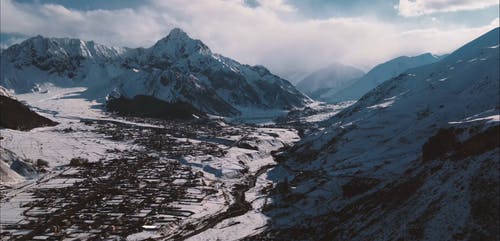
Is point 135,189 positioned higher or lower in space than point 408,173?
lower

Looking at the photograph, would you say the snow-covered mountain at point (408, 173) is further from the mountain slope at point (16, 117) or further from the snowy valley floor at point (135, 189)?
the mountain slope at point (16, 117)

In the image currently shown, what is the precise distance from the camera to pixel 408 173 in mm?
63125

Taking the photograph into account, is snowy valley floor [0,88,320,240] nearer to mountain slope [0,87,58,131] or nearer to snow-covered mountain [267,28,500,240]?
snow-covered mountain [267,28,500,240]

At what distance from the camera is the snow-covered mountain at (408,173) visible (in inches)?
1582

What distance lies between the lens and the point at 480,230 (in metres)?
35.3

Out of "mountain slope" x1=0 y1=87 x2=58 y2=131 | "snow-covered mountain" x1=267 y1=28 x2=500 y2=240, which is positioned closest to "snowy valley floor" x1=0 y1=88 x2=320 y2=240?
"snow-covered mountain" x1=267 y1=28 x2=500 y2=240

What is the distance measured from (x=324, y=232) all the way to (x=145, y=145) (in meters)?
115

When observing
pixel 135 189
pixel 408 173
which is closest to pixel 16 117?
pixel 135 189

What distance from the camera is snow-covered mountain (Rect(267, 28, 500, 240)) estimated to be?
132ft

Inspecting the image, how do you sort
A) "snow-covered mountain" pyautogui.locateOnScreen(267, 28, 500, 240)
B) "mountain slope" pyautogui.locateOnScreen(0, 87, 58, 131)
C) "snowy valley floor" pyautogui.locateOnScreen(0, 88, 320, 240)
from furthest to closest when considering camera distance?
"mountain slope" pyautogui.locateOnScreen(0, 87, 58, 131)
"snowy valley floor" pyautogui.locateOnScreen(0, 88, 320, 240)
"snow-covered mountain" pyautogui.locateOnScreen(267, 28, 500, 240)

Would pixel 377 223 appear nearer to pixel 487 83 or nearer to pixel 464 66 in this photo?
pixel 487 83

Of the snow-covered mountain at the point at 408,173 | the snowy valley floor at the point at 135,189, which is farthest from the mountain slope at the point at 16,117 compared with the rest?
the snow-covered mountain at the point at 408,173

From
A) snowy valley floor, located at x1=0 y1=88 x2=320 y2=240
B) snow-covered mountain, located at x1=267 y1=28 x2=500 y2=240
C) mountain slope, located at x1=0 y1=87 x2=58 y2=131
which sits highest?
mountain slope, located at x1=0 y1=87 x2=58 y2=131

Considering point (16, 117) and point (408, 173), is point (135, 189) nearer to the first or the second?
point (408, 173)
